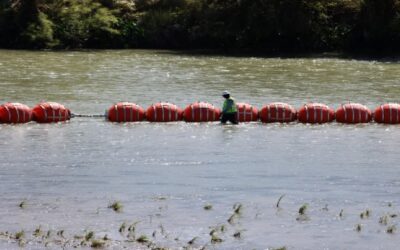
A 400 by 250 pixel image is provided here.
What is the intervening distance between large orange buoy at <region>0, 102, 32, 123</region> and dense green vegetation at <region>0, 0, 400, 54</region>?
107 feet

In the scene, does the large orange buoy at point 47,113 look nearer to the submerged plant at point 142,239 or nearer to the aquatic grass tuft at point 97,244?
the submerged plant at point 142,239

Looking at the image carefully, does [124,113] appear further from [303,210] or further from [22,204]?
[303,210]

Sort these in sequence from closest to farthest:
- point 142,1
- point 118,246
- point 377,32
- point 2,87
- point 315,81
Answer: point 118,246, point 2,87, point 315,81, point 377,32, point 142,1

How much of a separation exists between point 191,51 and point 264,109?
32.5 metres

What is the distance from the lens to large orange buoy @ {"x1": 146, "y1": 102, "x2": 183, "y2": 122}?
3862 cm

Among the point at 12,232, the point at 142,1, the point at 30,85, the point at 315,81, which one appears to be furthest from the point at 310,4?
the point at 12,232

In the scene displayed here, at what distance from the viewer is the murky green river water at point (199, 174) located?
895 inches

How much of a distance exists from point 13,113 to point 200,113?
690 cm

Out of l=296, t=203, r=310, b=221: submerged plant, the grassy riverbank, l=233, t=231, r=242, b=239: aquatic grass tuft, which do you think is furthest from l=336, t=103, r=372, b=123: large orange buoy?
l=233, t=231, r=242, b=239: aquatic grass tuft

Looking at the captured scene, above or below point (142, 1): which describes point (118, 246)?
below

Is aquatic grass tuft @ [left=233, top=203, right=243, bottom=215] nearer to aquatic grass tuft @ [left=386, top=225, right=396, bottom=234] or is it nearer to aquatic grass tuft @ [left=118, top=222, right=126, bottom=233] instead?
aquatic grass tuft @ [left=118, top=222, right=126, bottom=233]

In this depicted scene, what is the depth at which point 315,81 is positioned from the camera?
53750 mm

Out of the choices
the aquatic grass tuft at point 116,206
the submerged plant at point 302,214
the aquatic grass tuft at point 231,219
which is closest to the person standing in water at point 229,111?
the submerged plant at point 302,214

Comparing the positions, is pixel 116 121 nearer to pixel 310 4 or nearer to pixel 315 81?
pixel 315 81
